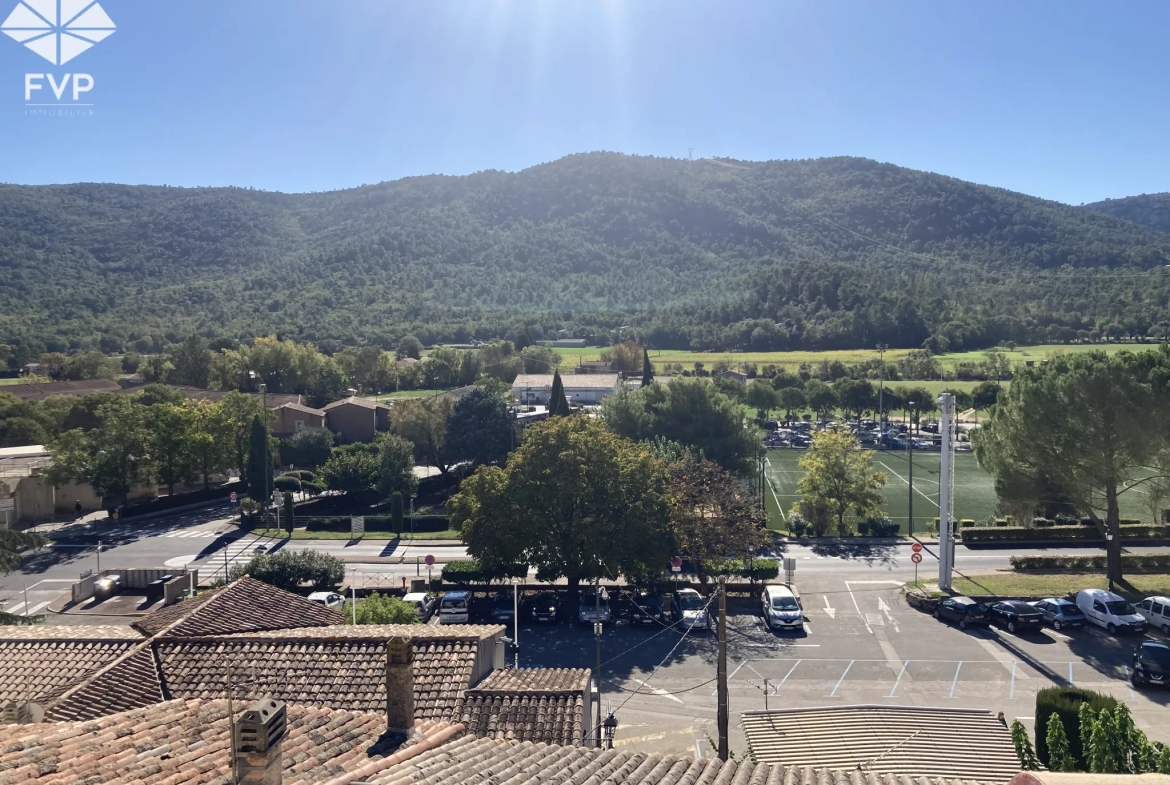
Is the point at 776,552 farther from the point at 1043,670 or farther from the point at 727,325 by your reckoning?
the point at 727,325

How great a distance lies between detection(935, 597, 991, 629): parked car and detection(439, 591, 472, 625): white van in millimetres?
13664

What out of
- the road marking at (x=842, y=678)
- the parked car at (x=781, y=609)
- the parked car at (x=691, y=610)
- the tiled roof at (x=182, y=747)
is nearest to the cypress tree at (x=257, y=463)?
the parked car at (x=691, y=610)

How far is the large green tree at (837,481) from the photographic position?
116 feet

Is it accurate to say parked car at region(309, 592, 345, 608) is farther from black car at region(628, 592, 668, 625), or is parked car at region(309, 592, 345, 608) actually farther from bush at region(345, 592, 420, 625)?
black car at region(628, 592, 668, 625)

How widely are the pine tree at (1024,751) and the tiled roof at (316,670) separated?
8.10m

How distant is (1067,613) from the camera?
950 inches

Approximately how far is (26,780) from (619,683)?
15.1 m

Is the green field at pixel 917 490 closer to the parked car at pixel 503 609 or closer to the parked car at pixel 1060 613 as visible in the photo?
the parked car at pixel 1060 613

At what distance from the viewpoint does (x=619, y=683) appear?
2116 cm

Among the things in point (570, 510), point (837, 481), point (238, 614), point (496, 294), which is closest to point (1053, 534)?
point (837, 481)

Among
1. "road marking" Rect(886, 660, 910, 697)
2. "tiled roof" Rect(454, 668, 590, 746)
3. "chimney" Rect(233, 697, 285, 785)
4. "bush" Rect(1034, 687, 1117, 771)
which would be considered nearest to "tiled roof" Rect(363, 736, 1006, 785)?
"chimney" Rect(233, 697, 285, 785)

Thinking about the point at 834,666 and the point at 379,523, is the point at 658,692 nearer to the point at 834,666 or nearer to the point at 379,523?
the point at 834,666

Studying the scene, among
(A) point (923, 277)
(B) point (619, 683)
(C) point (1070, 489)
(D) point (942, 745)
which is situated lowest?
(B) point (619, 683)

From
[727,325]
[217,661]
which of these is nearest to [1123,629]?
[217,661]
